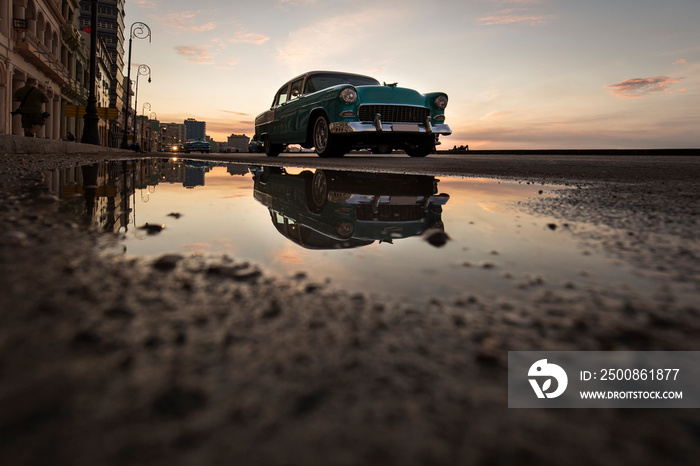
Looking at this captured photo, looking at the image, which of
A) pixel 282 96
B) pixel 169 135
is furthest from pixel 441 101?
pixel 169 135

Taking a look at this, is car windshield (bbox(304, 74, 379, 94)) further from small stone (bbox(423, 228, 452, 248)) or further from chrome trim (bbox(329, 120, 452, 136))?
small stone (bbox(423, 228, 452, 248))

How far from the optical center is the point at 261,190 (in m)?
3.19

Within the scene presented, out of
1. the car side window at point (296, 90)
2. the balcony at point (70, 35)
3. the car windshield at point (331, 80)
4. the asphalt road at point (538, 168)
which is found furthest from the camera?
the balcony at point (70, 35)

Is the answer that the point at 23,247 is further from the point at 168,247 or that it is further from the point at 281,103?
the point at 281,103

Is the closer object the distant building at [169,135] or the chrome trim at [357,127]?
the chrome trim at [357,127]

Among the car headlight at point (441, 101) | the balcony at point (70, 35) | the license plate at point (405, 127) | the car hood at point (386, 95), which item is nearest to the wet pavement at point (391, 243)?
the license plate at point (405, 127)

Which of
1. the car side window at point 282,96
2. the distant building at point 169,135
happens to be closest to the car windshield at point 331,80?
the car side window at point 282,96

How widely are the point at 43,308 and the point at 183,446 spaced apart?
426mm

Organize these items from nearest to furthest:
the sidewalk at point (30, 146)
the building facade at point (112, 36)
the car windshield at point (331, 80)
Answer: the sidewalk at point (30, 146) → the car windshield at point (331, 80) → the building facade at point (112, 36)

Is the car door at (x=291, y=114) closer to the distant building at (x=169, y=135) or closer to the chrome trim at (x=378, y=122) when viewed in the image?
the chrome trim at (x=378, y=122)

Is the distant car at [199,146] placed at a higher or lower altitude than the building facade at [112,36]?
lower

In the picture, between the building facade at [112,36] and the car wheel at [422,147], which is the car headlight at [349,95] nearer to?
the car wheel at [422,147]

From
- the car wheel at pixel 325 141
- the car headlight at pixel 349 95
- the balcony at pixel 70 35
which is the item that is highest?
the balcony at pixel 70 35

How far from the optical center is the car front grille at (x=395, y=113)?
844cm
